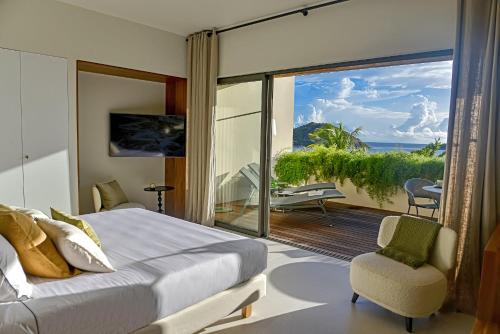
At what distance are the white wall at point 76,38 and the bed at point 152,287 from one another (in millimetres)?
2236

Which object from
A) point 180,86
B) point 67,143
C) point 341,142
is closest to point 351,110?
point 341,142

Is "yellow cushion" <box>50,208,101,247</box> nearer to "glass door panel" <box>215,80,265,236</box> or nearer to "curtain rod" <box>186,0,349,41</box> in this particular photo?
"glass door panel" <box>215,80,265,236</box>

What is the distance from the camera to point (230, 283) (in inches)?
94.2

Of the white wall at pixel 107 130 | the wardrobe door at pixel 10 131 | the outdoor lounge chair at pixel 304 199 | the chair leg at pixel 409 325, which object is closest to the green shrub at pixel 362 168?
the outdoor lounge chair at pixel 304 199

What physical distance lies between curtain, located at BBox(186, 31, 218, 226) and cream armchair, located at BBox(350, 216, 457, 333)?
2877 millimetres

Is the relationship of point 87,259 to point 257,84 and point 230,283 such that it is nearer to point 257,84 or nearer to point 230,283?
point 230,283

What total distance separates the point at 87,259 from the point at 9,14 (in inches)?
125

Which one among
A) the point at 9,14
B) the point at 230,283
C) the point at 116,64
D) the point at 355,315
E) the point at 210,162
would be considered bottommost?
the point at 355,315

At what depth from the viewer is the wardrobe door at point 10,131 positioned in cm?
372

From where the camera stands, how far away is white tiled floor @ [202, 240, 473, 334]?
8.35 feet

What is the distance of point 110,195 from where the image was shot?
16.4 ft

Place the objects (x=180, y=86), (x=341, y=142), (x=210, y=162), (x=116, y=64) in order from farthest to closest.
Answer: (x=341, y=142), (x=180, y=86), (x=210, y=162), (x=116, y=64)

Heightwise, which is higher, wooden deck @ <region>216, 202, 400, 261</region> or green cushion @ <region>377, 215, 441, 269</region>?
green cushion @ <region>377, 215, 441, 269</region>

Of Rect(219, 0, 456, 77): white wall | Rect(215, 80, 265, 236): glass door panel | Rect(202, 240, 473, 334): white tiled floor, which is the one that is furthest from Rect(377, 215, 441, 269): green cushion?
Rect(215, 80, 265, 236): glass door panel
